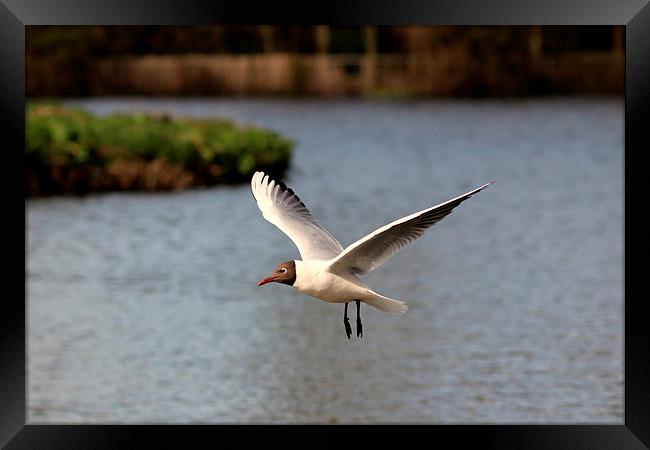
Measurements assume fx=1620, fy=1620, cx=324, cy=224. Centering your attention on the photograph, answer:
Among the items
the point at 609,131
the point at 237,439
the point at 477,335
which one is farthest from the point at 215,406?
the point at 609,131

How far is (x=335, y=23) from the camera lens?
6941mm

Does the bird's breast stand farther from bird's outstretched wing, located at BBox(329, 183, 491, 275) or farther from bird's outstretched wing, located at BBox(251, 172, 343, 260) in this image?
bird's outstretched wing, located at BBox(251, 172, 343, 260)

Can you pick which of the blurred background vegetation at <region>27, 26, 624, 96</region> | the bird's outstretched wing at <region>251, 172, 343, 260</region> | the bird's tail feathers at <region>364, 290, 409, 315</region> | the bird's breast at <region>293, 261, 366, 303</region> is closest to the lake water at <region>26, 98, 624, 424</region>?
the bird's outstretched wing at <region>251, 172, 343, 260</region>

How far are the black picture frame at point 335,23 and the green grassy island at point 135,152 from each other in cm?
1988

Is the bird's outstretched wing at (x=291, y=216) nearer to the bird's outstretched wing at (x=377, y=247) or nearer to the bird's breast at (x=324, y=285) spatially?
the bird's outstretched wing at (x=377, y=247)

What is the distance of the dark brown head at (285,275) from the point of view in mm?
6979

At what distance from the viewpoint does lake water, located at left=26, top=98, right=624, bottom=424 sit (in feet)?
65.9

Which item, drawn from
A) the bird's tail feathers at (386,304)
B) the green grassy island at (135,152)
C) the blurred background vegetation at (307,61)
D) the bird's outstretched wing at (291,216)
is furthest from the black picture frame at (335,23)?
the blurred background vegetation at (307,61)

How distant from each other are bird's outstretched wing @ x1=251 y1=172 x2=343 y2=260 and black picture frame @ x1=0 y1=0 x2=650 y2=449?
3.23 feet

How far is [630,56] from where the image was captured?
23.2 ft

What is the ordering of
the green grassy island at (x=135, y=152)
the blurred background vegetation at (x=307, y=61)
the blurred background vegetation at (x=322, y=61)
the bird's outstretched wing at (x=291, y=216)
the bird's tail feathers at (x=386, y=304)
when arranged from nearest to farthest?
the bird's tail feathers at (x=386, y=304)
the bird's outstretched wing at (x=291, y=216)
the green grassy island at (x=135, y=152)
the blurred background vegetation at (x=322, y=61)
the blurred background vegetation at (x=307, y=61)

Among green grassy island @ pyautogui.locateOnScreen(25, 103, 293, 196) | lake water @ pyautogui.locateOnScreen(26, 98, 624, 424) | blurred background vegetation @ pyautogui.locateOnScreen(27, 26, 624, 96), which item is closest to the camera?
lake water @ pyautogui.locateOnScreen(26, 98, 624, 424)

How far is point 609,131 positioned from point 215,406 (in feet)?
116

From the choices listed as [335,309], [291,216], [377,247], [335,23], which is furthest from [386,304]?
[335,309]
